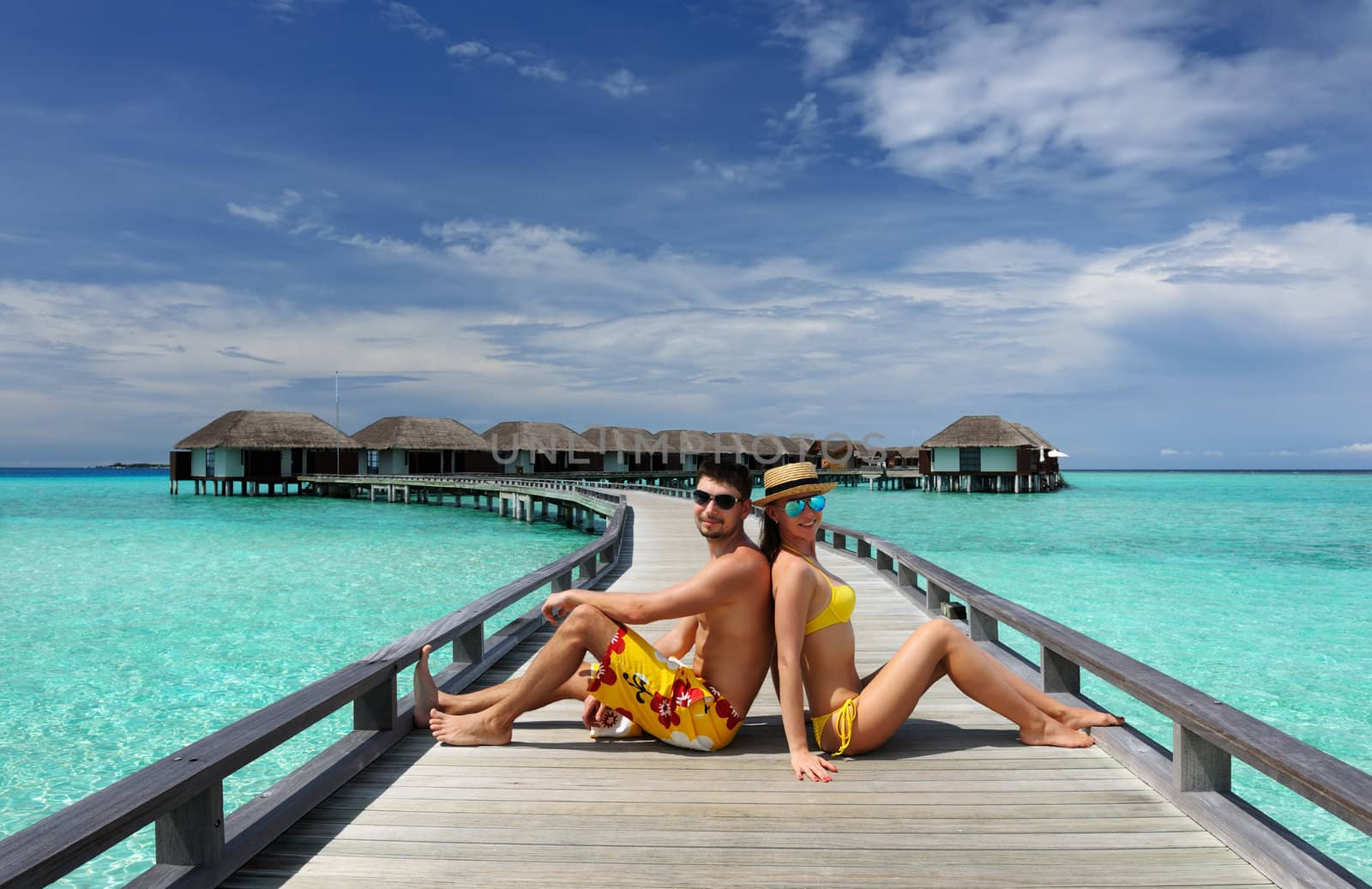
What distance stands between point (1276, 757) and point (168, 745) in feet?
27.8

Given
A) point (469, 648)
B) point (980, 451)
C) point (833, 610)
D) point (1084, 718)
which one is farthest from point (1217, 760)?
point (980, 451)

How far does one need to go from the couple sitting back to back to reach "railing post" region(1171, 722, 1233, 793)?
2.19 ft

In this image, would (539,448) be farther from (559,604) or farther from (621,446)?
(559,604)

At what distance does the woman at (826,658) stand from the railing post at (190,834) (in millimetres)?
1903

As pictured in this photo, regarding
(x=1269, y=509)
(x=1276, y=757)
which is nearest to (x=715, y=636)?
(x=1276, y=757)

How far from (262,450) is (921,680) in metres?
52.6

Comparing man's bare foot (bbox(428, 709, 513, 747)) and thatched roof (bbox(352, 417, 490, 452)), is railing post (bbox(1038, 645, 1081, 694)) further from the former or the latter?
thatched roof (bbox(352, 417, 490, 452))

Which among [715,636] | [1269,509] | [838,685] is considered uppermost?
[715,636]

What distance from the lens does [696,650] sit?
3.50 m

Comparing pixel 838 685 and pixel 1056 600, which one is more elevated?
pixel 838 685

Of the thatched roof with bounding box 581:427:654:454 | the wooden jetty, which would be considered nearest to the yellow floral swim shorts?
the wooden jetty

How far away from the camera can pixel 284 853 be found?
2.74 metres

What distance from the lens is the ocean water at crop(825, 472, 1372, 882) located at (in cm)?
847

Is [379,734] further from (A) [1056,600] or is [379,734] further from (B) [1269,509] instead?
(B) [1269,509]
